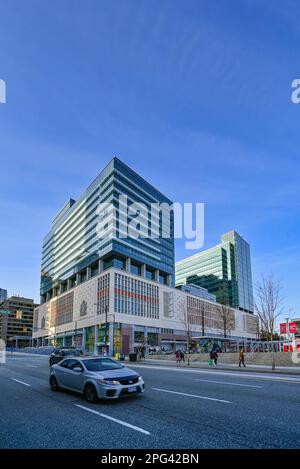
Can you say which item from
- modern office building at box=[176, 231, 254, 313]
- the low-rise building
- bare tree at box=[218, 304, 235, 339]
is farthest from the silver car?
modern office building at box=[176, 231, 254, 313]

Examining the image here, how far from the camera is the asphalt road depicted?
600 cm

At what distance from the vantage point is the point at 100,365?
11.4 m

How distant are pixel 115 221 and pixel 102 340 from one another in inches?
1144

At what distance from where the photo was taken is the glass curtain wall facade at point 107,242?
88.4 meters

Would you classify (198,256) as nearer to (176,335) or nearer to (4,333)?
(176,335)

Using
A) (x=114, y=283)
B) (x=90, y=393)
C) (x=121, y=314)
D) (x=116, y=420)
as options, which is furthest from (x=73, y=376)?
(x=121, y=314)

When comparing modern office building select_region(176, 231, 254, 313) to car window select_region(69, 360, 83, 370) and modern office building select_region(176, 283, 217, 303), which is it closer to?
modern office building select_region(176, 283, 217, 303)

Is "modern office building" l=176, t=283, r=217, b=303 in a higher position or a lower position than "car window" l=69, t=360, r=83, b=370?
higher

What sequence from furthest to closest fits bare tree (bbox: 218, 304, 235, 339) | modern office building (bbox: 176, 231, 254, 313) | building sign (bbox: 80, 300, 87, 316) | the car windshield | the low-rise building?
modern office building (bbox: 176, 231, 254, 313) < building sign (bbox: 80, 300, 87, 316) < the low-rise building < bare tree (bbox: 218, 304, 235, 339) < the car windshield

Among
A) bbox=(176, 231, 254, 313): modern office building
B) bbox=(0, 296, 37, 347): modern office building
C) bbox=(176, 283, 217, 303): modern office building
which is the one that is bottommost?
bbox=(0, 296, 37, 347): modern office building

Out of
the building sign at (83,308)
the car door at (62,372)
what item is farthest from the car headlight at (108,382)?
the building sign at (83,308)

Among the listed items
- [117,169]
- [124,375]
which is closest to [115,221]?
[117,169]

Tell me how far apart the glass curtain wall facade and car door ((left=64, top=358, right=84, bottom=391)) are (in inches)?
2823

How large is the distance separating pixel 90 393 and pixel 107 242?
76.1 meters
